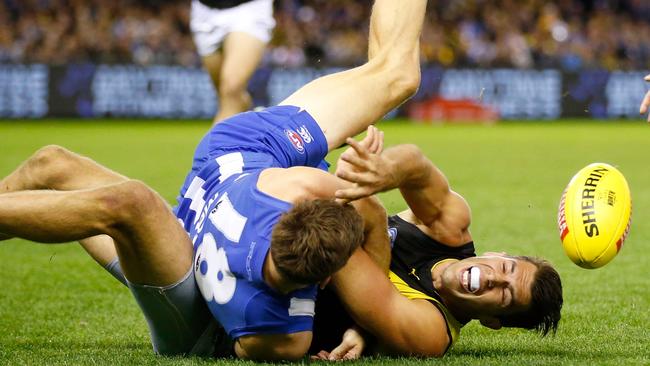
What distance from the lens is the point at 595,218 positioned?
469 cm

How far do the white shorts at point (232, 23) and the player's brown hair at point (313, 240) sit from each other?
19.8 feet

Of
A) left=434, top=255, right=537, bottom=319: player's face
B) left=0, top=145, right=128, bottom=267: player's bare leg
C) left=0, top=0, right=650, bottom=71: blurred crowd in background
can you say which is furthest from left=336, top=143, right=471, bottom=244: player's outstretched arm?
left=0, top=0, right=650, bottom=71: blurred crowd in background

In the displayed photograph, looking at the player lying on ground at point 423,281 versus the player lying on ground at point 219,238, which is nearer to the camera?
the player lying on ground at point 219,238

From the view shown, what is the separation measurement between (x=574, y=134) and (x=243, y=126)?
51.6ft

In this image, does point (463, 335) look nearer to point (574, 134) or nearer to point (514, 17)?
point (574, 134)

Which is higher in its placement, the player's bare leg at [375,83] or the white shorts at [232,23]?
the player's bare leg at [375,83]

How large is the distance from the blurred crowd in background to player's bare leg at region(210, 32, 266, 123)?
41.2 ft

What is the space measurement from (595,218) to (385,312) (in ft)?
3.56

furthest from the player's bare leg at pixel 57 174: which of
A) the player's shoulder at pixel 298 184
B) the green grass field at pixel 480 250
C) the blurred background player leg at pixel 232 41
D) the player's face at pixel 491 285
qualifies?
the blurred background player leg at pixel 232 41

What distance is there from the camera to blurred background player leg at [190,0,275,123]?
9.18m

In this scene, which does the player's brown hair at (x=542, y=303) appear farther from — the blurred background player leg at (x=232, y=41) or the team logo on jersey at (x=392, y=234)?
the blurred background player leg at (x=232, y=41)

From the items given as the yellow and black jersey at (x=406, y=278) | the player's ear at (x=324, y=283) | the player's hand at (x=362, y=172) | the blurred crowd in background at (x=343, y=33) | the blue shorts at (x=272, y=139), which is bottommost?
the blurred crowd in background at (x=343, y=33)

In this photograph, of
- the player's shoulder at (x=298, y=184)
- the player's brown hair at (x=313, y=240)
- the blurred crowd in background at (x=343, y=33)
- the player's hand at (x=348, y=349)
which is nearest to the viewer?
the player's brown hair at (x=313, y=240)

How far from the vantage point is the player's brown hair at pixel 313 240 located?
381 cm
